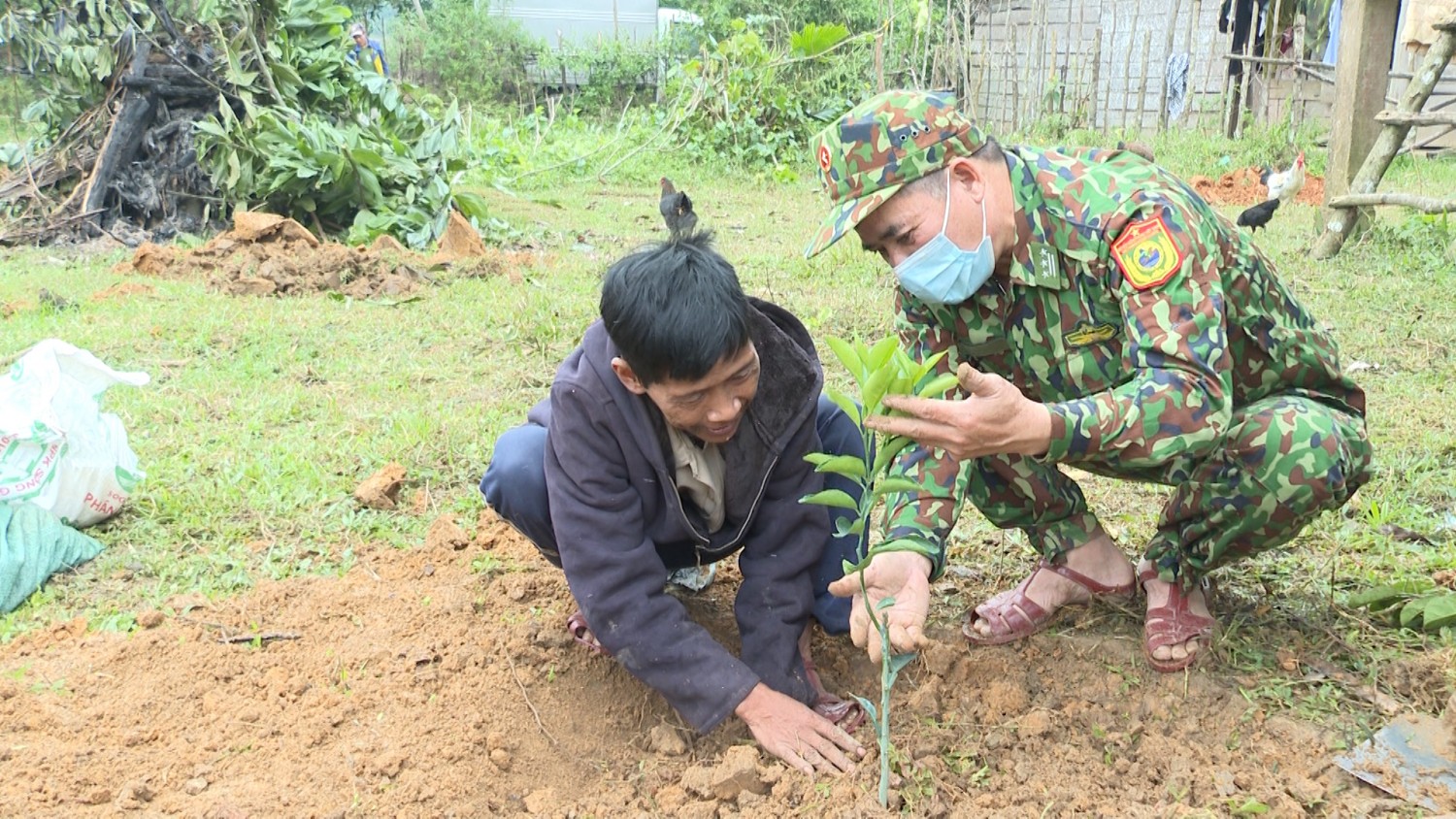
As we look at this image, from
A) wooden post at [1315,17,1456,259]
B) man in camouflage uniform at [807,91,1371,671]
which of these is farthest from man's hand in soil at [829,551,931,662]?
wooden post at [1315,17,1456,259]

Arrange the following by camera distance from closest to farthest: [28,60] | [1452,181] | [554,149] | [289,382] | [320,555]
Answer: [320,555] → [289,382] → [28,60] → [1452,181] → [554,149]

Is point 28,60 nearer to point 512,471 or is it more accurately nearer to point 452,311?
point 452,311

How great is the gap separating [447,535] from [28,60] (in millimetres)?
6719

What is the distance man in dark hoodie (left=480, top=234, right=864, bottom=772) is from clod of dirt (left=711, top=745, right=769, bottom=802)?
6 centimetres

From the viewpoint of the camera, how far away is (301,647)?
255cm


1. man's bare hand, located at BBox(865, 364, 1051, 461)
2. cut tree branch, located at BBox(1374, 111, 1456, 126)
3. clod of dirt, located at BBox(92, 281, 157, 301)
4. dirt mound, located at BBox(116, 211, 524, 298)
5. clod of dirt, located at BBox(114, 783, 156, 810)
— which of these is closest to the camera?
man's bare hand, located at BBox(865, 364, 1051, 461)

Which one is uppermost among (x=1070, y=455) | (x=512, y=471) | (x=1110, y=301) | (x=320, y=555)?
(x=1110, y=301)

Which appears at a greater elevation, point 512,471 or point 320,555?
point 512,471

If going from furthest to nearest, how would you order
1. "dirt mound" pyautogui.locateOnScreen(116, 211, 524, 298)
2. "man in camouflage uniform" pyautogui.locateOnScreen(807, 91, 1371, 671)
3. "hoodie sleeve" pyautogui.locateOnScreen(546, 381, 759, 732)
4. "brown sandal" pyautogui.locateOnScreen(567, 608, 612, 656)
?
"dirt mound" pyautogui.locateOnScreen(116, 211, 524, 298), "brown sandal" pyautogui.locateOnScreen(567, 608, 612, 656), "hoodie sleeve" pyautogui.locateOnScreen(546, 381, 759, 732), "man in camouflage uniform" pyautogui.locateOnScreen(807, 91, 1371, 671)

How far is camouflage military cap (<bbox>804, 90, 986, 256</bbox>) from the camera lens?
1899mm

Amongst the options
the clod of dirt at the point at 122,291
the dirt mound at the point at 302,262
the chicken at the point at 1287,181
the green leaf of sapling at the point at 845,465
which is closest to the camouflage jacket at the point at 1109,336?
A: the green leaf of sapling at the point at 845,465

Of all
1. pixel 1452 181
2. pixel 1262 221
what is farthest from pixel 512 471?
pixel 1452 181

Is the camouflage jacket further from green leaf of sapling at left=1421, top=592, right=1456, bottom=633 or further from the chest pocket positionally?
green leaf of sapling at left=1421, top=592, right=1456, bottom=633

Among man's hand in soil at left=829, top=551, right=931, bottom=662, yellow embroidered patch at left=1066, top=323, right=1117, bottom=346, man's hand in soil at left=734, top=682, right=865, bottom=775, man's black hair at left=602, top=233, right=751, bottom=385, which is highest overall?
man's black hair at left=602, top=233, right=751, bottom=385
